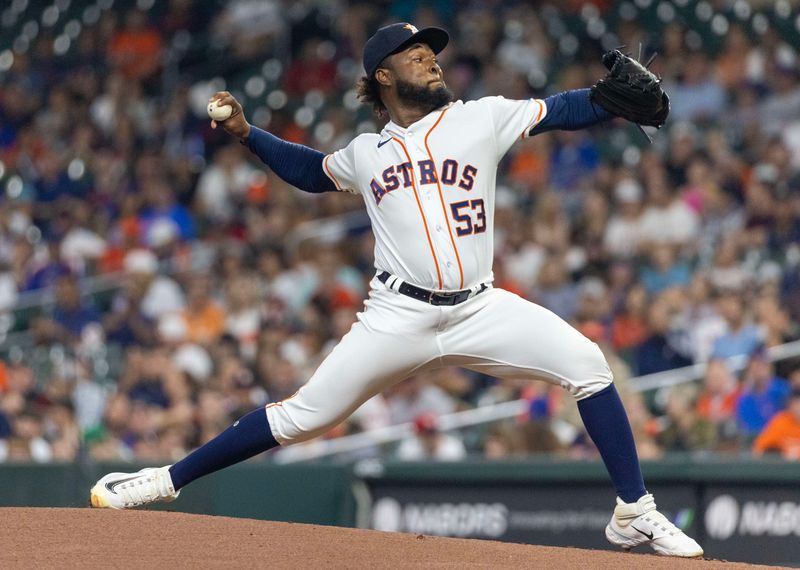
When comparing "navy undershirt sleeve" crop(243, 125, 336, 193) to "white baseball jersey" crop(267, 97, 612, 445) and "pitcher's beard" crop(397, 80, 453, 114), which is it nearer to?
"white baseball jersey" crop(267, 97, 612, 445)

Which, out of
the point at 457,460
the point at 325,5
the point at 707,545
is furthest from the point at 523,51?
the point at 707,545

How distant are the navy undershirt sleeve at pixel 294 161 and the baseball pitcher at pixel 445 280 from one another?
0.45 feet

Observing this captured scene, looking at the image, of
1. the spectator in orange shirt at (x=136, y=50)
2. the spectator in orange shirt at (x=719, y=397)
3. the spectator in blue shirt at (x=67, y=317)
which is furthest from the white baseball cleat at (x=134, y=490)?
the spectator in orange shirt at (x=136, y=50)

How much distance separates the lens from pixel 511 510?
7.92 m

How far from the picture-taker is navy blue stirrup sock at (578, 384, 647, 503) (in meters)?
4.76

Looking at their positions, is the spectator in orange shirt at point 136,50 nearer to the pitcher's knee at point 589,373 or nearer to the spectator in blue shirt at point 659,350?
the spectator in blue shirt at point 659,350

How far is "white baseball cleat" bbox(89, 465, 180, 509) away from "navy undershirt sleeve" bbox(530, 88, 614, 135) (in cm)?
185

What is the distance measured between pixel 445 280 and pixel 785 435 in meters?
3.67

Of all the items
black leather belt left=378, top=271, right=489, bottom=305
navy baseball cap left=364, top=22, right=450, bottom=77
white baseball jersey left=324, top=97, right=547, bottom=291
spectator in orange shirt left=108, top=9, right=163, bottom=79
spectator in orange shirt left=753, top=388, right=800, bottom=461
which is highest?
spectator in orange shirt left=108, top=9, right=163, bottom=79

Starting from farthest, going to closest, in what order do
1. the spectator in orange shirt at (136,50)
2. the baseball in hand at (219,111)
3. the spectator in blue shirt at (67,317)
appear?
the spectator in orange shirt at (136,50) < the spectator in blue shirt at (67,317) < the baseball in hand at (219,111)

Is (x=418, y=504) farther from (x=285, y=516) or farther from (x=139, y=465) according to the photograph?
(x=139, y=465)

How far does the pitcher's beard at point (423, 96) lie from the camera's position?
484 cm

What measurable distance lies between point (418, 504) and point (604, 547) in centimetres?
123

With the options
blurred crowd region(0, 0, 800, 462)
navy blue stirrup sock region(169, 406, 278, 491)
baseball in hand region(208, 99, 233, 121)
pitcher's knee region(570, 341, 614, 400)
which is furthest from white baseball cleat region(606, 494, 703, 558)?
blurred crowd region(0, 0, 800, 462)
